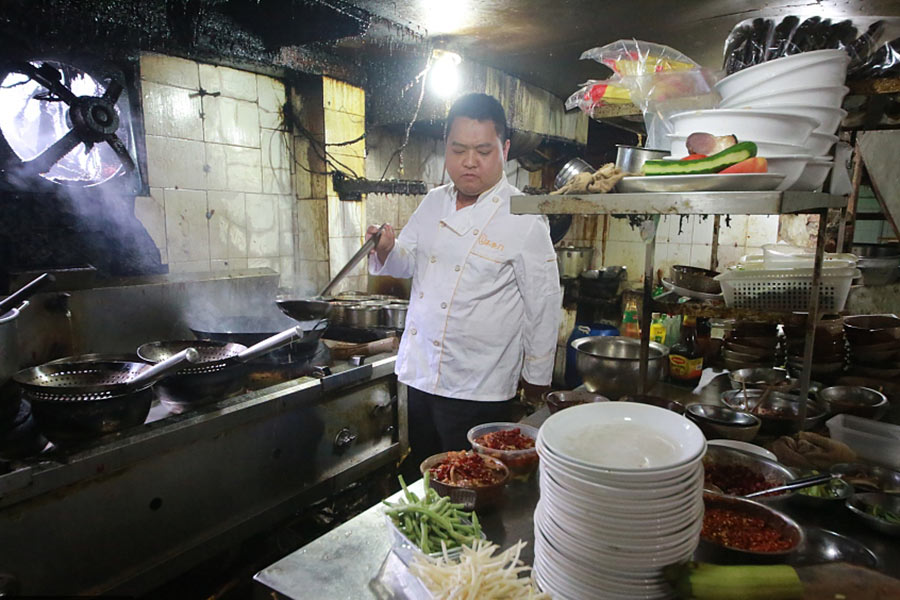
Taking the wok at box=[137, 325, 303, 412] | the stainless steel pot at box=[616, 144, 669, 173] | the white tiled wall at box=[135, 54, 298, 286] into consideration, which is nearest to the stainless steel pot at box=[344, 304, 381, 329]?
the wok at box=[137, 325, 303, 412]

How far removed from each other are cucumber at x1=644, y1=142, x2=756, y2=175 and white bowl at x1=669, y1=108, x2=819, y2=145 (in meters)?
0.20

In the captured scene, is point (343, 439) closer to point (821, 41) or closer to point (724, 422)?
point (724, 422)

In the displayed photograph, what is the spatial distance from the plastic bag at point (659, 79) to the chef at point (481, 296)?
29.0 inches

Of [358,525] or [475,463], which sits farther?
[475,463]

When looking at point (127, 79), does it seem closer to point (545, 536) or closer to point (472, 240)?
point (472, 240)

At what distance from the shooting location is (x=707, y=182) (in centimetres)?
130

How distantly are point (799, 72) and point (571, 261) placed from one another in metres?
5.87

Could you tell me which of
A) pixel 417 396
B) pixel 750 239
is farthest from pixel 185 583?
pixel 750 239

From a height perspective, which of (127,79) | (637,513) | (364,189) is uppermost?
(127,79)

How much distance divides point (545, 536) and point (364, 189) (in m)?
3.27

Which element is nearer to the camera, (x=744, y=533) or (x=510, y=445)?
(x=744, y=533)

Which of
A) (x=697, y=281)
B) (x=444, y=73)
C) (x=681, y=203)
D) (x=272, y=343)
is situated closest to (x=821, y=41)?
(x=697, y=281)

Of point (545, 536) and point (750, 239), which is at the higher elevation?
point (750, 239)

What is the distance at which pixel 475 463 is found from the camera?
163 cm
